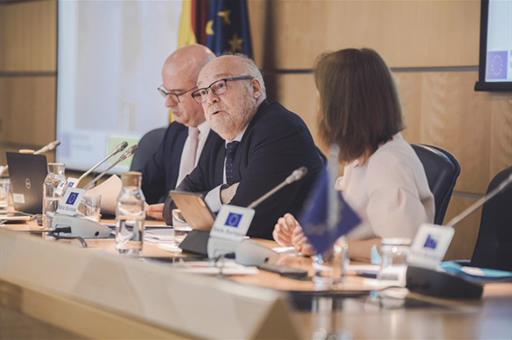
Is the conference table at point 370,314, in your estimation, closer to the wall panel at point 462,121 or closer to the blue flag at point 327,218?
the blue flag at point 327,218

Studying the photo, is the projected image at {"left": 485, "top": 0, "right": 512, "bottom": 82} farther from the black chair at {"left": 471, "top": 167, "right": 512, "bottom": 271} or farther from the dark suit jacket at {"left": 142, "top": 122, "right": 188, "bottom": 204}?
the dark suit jacket at {"left": 142, "top": 122, "right": 188, "bottom": 204}

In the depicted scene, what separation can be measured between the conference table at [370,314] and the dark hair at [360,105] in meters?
0.66

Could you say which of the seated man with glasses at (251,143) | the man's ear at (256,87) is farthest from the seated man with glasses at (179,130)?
the man's ear at (256,87)

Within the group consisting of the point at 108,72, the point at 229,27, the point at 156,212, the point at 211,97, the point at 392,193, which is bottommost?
the point at 156,212

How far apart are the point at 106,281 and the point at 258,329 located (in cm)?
69

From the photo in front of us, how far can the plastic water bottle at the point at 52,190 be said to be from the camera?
3660mm

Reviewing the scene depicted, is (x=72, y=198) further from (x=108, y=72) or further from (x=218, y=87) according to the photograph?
(x=108, y=72)

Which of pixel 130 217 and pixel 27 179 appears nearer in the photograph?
pixel 130 217

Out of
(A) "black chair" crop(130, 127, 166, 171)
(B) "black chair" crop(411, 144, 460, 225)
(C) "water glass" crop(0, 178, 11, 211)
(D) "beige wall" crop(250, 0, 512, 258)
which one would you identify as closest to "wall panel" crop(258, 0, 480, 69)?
(D) "beige wall" crop(250, 0, 512, 258)

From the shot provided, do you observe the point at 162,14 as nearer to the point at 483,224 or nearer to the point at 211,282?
the point at 483,224

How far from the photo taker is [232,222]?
292 centimetres

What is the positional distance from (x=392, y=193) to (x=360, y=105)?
0.33 metres

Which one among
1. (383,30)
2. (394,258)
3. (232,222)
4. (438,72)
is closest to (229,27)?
(383,30)

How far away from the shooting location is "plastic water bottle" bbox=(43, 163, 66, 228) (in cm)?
366
